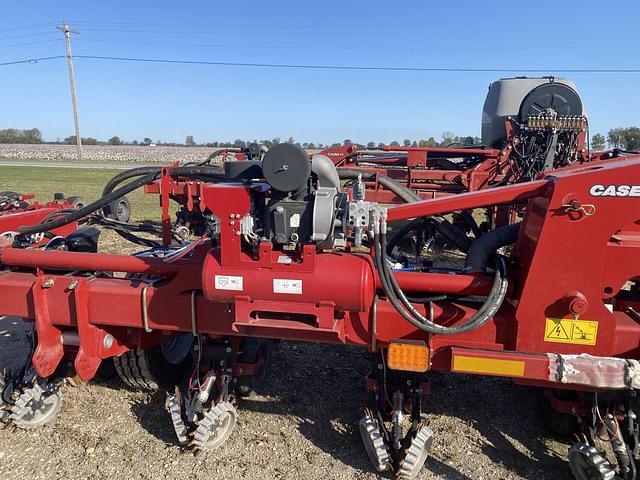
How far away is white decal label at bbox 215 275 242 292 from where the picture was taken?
216 centimetres

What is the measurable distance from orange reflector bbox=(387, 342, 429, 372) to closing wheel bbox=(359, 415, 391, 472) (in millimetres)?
483

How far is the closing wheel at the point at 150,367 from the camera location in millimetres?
3070

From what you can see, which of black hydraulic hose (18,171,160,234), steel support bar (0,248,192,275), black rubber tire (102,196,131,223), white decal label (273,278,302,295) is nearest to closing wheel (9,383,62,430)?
steel support bar (0,248,192,275)

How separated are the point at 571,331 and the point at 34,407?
291cm

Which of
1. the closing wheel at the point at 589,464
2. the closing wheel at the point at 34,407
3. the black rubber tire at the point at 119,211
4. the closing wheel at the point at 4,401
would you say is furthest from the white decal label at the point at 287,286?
the black rubber tire at the point at 119,211

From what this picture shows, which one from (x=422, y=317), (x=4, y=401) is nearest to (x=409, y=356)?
(x=422, y=317)

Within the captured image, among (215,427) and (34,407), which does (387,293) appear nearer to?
(215,427)

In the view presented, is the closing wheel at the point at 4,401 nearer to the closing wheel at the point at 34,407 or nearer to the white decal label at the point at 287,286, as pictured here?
the closing wheel at the point at 34,407

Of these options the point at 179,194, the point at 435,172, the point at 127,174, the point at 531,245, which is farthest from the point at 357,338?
the point at 179,194

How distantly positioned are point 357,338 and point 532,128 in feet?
19.2

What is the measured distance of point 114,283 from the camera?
2643 mm

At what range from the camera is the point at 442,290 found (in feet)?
7.52

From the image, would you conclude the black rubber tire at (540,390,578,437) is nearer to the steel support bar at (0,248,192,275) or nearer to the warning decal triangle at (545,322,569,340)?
the warning decal triangle at (545,322,569,340)

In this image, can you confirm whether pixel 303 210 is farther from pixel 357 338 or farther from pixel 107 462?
pixel 107 462
